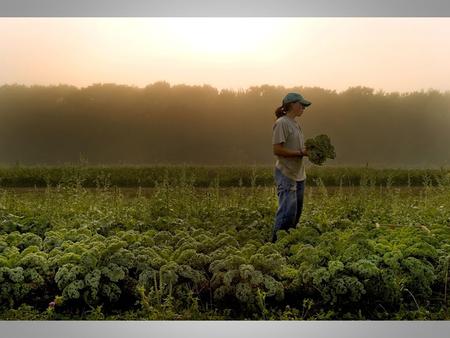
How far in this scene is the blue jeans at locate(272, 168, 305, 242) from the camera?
6.29 m

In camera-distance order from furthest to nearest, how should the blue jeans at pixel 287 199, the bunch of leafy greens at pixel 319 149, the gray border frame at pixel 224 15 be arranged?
the blue jeans at pixel 287 199 → the bunch of leafy greens at pixel 319 149 → the gray border frame at pixel 224 15

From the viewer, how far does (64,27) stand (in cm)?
616

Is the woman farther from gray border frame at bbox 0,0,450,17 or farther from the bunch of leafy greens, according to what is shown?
gray border frame at bbox 0,0,450,17

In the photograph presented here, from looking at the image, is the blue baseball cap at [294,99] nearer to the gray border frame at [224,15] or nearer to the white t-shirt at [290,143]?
the white t-shirt at [290,143]

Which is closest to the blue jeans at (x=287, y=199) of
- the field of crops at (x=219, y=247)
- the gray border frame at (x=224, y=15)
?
the field of crops at (x=219, y=247)

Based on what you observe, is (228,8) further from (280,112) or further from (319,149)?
(319,149)

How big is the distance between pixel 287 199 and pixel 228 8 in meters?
1.60

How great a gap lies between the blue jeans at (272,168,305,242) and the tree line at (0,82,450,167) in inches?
10.6

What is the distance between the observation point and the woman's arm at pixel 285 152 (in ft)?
20.4

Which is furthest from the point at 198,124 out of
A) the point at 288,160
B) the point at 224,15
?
the point at 224,15

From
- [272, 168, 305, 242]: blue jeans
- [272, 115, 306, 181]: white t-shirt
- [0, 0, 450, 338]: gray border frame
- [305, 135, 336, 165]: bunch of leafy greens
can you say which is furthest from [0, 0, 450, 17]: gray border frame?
[272, 168, 305, 242]: blue jeans

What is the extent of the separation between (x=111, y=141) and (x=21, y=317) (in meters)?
1.66

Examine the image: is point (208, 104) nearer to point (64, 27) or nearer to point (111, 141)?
point (111, 141)

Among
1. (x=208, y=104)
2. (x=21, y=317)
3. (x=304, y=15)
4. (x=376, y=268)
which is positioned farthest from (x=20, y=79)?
(x=376, y=268)
